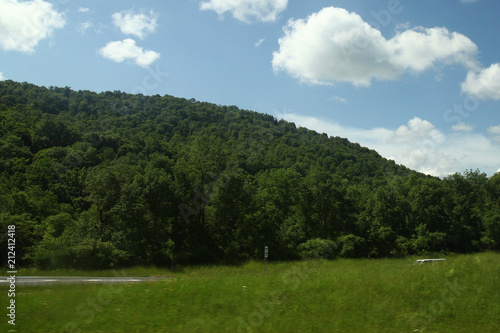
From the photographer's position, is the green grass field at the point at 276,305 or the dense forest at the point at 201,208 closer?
the green grass field at the point at 276,305

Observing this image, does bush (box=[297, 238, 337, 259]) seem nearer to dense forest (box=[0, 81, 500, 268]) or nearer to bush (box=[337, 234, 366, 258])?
dense forest (box=[0, 81, 500, 268])

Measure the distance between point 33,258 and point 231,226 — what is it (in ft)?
55.0

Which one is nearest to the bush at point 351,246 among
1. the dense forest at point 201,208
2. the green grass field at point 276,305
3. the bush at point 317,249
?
the dense forest at point 201,208

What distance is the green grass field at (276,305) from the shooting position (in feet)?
25.7

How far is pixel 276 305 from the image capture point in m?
9.12

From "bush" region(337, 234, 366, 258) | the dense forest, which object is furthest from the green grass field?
"bush" region(337, 234, 366, 258)

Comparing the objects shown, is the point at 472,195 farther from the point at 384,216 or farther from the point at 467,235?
the point at 384,216

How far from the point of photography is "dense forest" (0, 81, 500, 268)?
27.9 metres

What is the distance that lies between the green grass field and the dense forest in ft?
58.7

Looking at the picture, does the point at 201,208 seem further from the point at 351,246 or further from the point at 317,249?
the point at 351,246

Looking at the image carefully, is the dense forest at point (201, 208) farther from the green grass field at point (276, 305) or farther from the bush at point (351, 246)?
the green grass field at point (276, 305)

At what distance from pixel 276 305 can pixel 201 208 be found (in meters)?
24.2

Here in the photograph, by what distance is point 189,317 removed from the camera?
8.21m

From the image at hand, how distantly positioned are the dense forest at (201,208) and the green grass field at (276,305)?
58.7ft
